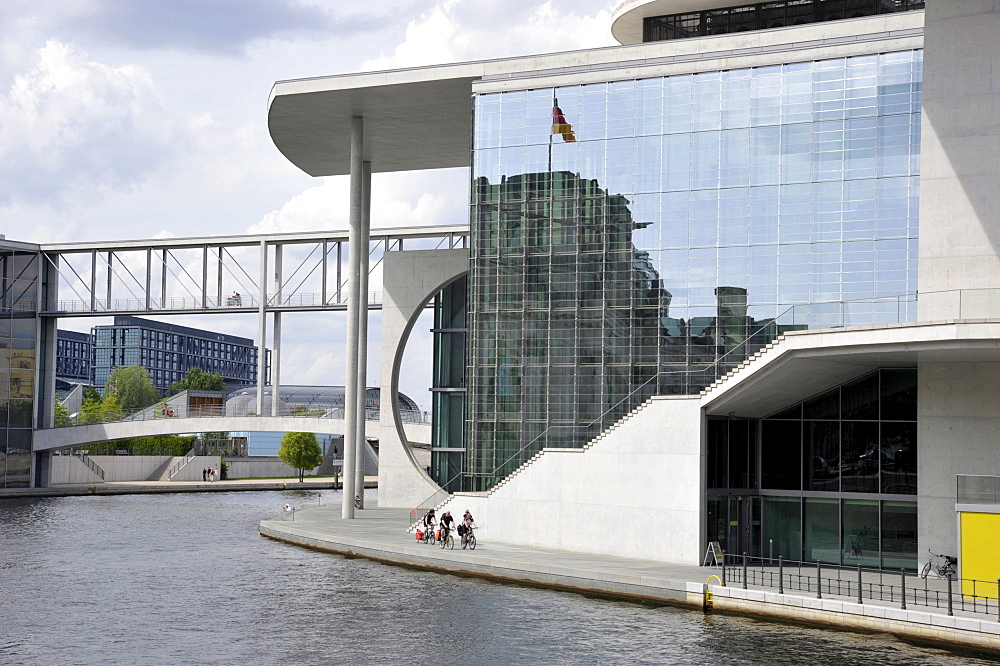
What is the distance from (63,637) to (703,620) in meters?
14.3

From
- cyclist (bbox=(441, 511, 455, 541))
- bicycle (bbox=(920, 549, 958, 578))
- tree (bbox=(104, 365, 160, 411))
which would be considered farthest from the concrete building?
tree (bbox=(104, 365, 160, 411))

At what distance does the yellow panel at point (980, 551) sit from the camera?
28969mm

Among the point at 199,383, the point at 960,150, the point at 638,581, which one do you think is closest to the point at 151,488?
the point at 638,581

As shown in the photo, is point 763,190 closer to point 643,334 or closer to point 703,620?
point 643,334

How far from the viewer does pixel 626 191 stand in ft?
132

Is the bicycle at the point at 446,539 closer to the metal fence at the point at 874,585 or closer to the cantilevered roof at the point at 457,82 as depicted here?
the metal fence at the point at 874,585

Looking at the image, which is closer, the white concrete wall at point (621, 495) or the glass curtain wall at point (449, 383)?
the white concrete wall at point (621, 495)

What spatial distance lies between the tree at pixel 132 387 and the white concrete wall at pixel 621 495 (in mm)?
114946

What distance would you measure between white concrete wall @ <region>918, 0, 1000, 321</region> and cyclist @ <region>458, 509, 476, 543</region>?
50.6 feet

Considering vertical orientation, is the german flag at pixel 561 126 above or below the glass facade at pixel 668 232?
above

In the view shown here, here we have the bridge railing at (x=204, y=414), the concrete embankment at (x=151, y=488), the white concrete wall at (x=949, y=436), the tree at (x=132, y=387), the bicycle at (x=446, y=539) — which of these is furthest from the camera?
the tree at (x=132, y=387)

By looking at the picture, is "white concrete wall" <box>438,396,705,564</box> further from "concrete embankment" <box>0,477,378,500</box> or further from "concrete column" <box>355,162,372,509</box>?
"concrete embankment" <box>0,477,378,500</box>

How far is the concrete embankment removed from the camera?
7225 cm

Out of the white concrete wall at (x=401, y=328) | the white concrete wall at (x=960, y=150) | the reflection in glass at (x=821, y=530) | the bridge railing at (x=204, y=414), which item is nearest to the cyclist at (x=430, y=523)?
the reflection in glass at (x=821, y=530)
